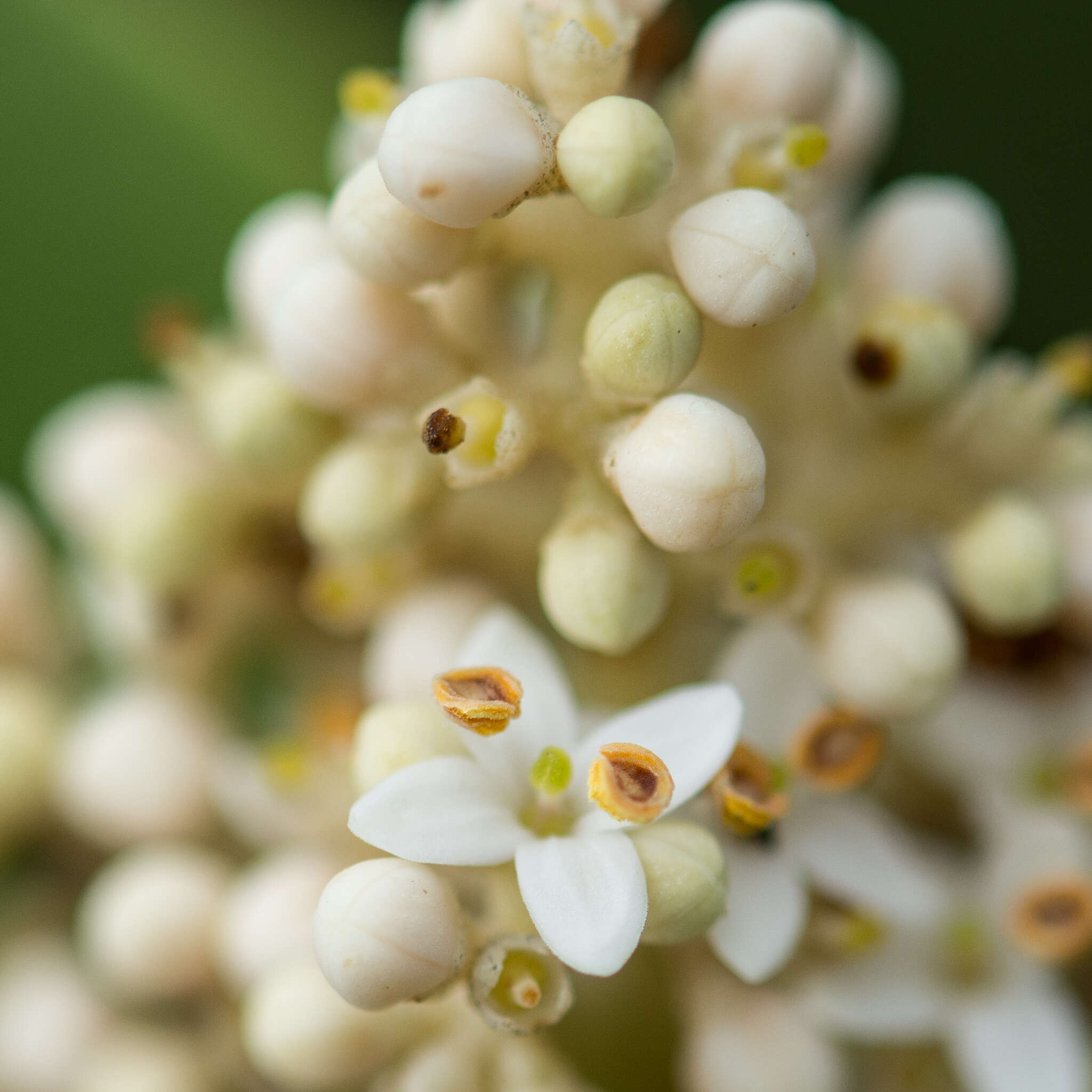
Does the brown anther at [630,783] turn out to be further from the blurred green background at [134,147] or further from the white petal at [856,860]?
the blurred green background at [134,147]

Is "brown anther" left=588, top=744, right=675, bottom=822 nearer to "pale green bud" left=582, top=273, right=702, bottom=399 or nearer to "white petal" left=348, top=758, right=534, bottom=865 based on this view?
"white petal" left=348, top=758, right=534, bottom=865

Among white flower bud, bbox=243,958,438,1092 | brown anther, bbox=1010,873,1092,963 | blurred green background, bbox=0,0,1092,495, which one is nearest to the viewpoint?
white flower bud, bbox=243,958,438,1092

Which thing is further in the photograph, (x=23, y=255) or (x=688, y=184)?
(x=23, y=255)

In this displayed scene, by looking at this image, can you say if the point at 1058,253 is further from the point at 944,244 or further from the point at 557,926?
the point at 557,926

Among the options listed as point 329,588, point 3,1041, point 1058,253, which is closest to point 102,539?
point 329,588

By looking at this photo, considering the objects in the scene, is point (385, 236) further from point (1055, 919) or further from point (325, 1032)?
point (1055, 919)

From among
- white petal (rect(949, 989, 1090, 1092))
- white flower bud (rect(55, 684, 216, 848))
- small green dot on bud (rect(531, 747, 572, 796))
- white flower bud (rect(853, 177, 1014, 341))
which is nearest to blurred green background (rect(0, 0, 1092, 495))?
white flower bud (rect(55, 684, 216, 848))
